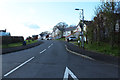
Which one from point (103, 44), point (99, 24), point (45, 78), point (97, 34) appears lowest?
point (45, 78)

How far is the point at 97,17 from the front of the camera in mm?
16094

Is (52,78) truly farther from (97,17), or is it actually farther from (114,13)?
(97,17)

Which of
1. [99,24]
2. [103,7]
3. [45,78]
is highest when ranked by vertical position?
[103,7]

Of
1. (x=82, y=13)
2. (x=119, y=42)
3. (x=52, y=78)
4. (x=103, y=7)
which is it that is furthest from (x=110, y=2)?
(x=52, y=78)

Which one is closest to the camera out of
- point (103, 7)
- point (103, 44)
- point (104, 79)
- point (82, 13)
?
point (104, 79)

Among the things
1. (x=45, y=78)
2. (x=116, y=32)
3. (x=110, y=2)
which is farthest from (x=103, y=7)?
(x=45, y=78)

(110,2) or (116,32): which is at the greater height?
(110,2)

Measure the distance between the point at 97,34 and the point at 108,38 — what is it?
8.57ft

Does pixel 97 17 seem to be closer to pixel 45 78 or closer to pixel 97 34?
pixel 97 34

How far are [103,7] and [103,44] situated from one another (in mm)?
4505

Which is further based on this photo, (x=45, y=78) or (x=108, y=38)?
(x=108, y=38)

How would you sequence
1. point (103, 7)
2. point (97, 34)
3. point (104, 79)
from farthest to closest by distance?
point (97, 34), point (103, 7), point (104, 79)

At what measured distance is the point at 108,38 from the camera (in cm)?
1406

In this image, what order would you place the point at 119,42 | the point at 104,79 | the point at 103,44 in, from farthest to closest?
1. the point at 103,44
2. the point at 119,42
3. the point at 104,79
